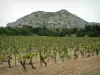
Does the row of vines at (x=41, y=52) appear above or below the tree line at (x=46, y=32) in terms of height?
below

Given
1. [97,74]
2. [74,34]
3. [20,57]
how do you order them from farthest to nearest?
1. [74,34]
2. [20,57]
3. [97,74]

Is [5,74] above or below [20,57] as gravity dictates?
below

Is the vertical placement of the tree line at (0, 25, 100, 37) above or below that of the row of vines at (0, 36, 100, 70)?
above

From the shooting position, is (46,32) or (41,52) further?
(46,32)

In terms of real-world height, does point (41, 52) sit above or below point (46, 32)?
below

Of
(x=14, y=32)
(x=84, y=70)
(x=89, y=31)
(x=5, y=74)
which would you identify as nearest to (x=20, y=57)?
(x=5, y=74)

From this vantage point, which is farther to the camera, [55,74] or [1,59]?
[1,59]

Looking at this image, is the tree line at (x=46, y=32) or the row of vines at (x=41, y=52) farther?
the tree line at (x=46, y=32)

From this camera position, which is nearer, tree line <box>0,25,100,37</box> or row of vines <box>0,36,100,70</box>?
row of vines <box>0,36,100,70</box>

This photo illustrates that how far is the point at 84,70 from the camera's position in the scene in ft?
69.5

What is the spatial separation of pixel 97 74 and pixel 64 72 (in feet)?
13.0

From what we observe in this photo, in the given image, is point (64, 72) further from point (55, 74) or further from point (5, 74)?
point (5, 74)

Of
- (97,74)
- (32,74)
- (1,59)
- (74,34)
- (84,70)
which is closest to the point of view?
(97,74)

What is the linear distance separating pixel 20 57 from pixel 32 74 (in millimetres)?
4721
